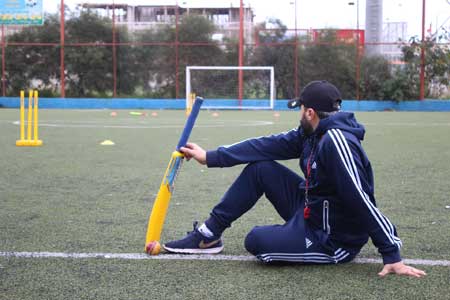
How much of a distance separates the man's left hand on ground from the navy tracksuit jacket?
3 cm

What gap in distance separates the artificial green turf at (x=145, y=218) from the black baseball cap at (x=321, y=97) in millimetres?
837

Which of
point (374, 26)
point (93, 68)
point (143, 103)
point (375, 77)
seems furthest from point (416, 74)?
point (93, 68)

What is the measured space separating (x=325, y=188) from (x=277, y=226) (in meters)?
0.32

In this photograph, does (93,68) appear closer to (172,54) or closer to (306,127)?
(172,54)

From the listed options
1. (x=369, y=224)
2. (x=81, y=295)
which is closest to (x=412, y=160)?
(x=369, y=224)

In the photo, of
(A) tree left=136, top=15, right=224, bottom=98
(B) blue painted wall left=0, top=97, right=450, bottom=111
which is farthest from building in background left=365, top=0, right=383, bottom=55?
(A) tree left=136, top=15, right=224, bottom=98

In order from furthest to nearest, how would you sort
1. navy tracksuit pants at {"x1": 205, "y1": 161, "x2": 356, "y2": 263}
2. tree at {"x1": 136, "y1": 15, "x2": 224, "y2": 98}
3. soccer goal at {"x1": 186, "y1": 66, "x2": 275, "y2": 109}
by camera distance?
tree at {"x1": 136, "y1": 15, "x2": 224, "y2": 98} < soccer goal at {"x1": 186, "y1": 66, "x2": 275, "y2": 109} < navy tracksuit pants at {"x1": 205, "y1": 161, "x2": 356, "y2": 263}

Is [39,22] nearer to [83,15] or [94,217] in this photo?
[83,15]

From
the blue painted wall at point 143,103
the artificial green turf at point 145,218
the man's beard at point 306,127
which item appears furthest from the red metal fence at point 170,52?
the man's beard at point 306,127

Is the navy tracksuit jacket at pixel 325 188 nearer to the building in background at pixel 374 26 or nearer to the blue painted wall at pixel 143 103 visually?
the blue painted wall at pixel 143 103

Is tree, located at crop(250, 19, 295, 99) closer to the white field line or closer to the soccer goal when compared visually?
the soccer goal

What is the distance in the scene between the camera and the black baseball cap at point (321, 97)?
334cm

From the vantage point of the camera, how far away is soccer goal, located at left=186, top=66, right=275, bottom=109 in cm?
2955

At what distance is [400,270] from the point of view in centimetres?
328
